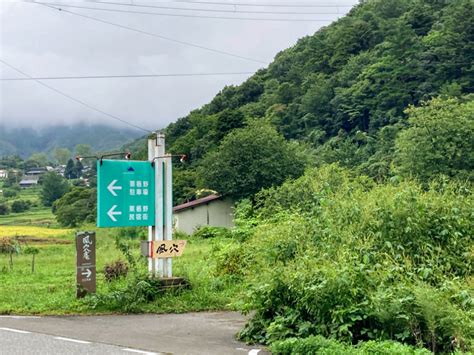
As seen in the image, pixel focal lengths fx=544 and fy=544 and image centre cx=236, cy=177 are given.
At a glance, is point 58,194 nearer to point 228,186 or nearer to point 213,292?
point 228,186

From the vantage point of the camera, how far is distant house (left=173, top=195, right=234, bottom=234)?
43.3 metres

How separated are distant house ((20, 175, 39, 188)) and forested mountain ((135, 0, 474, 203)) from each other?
72.6 ft

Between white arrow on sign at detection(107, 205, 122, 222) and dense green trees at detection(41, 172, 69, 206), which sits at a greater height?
dense green trees at detection(41, 172, 69, 206)

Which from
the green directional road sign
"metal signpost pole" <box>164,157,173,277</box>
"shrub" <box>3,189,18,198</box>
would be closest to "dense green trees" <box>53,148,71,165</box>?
"shrub" <box>3,189,18,198</box>

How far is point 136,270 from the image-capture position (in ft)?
37.0

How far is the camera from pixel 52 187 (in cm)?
6819

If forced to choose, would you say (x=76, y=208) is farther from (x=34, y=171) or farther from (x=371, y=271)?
(x=371, y=271)

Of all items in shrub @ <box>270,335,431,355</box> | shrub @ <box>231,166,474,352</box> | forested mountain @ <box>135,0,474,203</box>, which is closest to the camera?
shrub @ <box>270,335,431,355</box>

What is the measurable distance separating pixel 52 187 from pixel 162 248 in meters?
60.9

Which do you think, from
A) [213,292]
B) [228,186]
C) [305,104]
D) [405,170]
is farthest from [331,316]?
[305,104]

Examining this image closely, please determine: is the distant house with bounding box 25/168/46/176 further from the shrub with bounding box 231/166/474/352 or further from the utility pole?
the shrub with bounding box 231/166/474/352

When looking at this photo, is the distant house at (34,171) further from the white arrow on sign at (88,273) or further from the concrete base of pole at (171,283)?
the concrete base of pole at (171,283)

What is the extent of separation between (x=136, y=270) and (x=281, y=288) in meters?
4.46

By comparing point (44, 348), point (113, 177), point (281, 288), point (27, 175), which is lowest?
point (44, 348)
